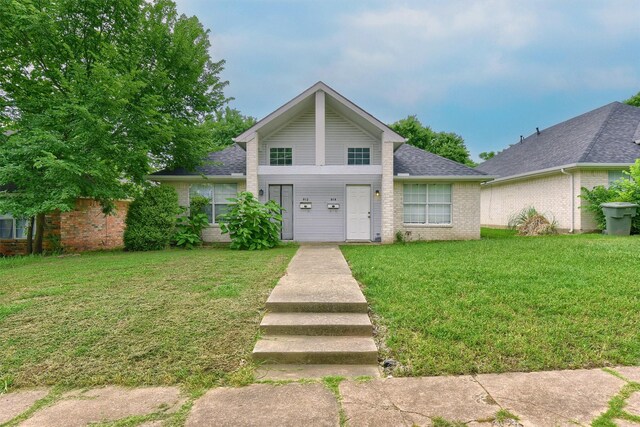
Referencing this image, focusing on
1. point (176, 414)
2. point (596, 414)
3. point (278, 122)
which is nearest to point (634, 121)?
point (278, 122)

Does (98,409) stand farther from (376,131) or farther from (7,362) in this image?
(376,131)

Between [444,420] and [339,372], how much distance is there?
1.05m

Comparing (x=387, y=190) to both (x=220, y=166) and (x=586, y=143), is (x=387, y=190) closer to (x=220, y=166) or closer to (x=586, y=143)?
(x=220, y=166)

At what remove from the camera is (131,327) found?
3721mm

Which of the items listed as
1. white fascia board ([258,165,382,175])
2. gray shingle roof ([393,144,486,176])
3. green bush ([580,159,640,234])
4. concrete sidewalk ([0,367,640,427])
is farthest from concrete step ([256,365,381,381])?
green bush ([580,159,640,234])

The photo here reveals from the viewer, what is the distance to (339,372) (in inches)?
121

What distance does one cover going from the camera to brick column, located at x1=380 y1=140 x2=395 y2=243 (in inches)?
447

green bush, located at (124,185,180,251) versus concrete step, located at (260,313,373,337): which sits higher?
green bush, located at (124,185,180,251)

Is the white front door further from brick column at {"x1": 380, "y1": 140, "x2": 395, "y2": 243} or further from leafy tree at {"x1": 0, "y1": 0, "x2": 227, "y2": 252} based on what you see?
leafy tree at {"x1": 0, "y1": 0, "x2": 227, "y2": 252}

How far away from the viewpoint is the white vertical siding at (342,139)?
12367mm

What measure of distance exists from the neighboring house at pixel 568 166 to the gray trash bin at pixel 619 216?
94cm

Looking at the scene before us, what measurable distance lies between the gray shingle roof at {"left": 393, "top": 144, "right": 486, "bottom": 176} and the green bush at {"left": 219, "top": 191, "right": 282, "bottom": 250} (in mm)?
5039

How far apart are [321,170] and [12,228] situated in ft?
38.0

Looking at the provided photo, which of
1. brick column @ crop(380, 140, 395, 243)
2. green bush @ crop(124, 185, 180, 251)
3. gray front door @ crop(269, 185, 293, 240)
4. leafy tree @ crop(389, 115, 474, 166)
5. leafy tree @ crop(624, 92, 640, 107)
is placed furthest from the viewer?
leafy tree @ crop(389, 115, 474, 166)
